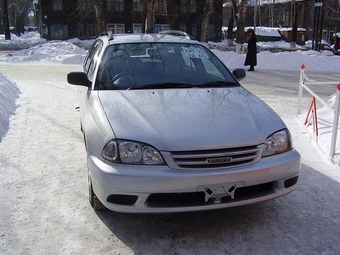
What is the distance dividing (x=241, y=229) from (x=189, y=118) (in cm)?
107

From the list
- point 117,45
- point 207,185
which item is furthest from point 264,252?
point 117,45

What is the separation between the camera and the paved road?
2.99 meters

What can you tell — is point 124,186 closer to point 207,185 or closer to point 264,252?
point 207,185

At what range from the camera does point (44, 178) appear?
4.30m

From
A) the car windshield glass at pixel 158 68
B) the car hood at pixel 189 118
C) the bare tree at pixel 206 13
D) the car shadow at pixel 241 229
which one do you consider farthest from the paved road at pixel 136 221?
the bare tree at pixel 206 13

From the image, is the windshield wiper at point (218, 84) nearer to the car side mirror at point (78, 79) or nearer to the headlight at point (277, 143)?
the headlight at point (277, 143)

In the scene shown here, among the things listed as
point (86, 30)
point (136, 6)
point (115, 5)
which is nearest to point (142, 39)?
point (136, 6)

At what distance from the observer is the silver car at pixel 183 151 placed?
286 centimetres

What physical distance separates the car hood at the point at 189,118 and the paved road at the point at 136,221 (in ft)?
2.65

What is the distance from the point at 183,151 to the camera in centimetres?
287

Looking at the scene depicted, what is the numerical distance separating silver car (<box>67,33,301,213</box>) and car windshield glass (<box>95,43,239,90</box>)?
0.24m

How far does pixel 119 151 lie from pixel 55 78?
10.2 m

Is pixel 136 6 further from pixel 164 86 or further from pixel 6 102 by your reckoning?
pixel 164 86

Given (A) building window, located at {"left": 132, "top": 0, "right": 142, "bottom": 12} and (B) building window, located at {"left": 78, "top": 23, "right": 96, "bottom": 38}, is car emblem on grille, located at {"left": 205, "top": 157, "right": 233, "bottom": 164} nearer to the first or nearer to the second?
(A) building window, located at {"left": 132, "top": 0, "right": 142, "bottom": 12}
